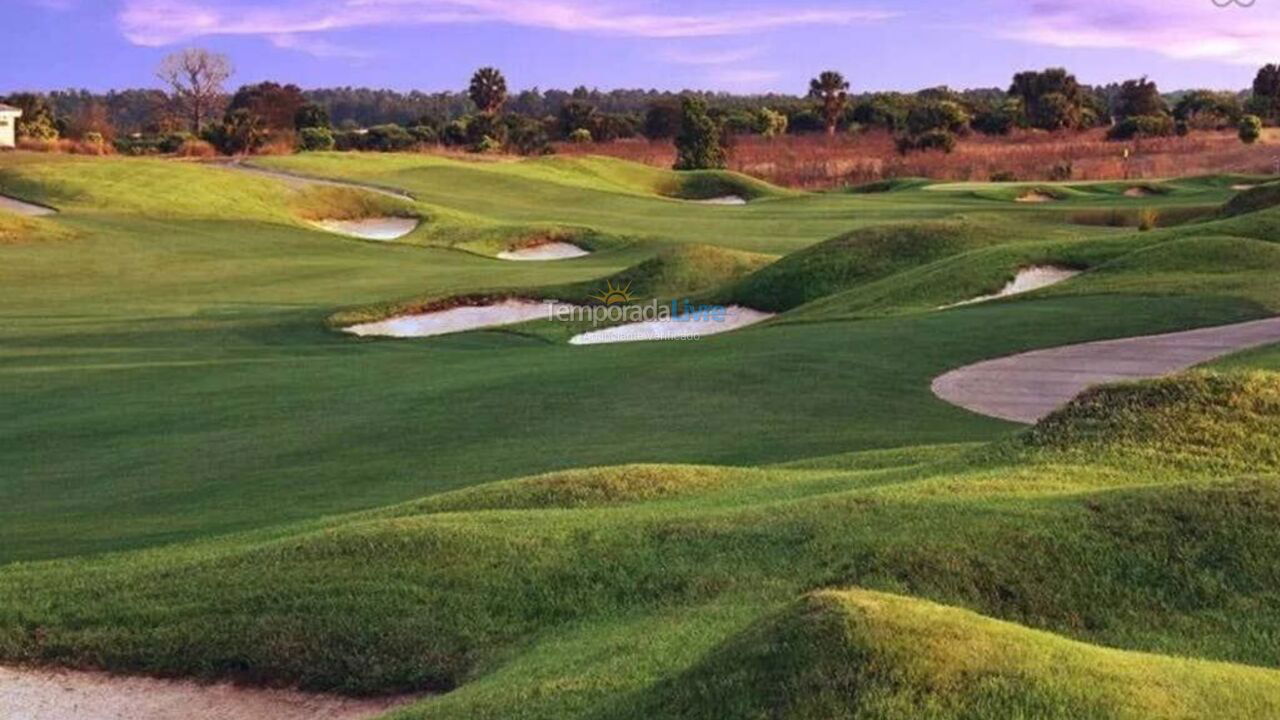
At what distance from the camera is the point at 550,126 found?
102688 millimetres

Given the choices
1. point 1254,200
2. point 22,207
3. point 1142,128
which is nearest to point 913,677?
point 1254,200

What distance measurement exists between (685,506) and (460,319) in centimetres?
1965

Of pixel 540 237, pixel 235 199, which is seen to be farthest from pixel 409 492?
pixel 235 199

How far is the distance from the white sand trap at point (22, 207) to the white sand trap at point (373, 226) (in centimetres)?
890

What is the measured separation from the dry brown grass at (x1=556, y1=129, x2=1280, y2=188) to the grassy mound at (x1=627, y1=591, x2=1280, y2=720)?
6372 centimetres

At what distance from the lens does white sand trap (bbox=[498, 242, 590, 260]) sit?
1763 inches

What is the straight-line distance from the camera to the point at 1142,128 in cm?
8594

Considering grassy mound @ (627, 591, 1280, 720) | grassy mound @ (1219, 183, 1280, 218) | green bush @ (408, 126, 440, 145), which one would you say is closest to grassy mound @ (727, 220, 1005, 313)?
grassy mound @ (1219, 183, 1280, 218)

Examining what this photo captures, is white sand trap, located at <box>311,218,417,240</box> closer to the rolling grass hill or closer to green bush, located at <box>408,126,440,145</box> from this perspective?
the rolling grass hill

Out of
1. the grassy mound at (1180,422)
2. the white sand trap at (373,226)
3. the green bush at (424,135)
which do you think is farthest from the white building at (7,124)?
the grassy mound at (1180,422)

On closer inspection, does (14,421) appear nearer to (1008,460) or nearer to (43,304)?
(1008,460)

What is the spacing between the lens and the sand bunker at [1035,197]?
2162 inches

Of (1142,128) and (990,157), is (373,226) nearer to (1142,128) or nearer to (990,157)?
(990,157)

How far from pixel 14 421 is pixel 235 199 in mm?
33092
